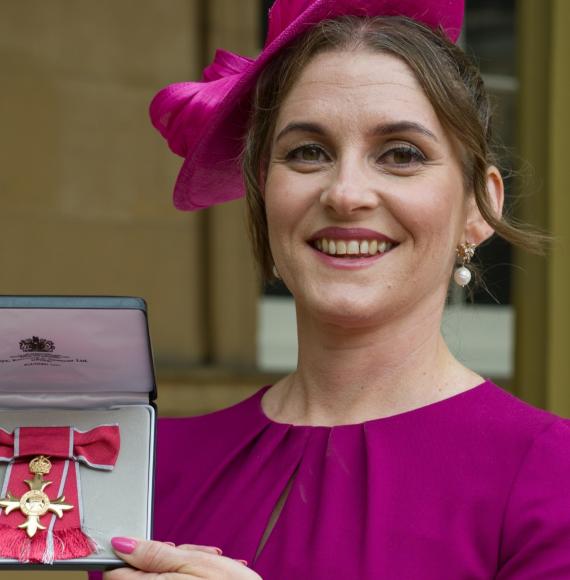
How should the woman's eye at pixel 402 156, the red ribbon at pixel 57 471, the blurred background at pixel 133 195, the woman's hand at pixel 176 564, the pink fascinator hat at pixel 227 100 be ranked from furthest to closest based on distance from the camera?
the blurred background at pixel 133 195, the pink fascinator hat at pixel 227 100, the woman's eye at pixel 402 156, the red ribbon at pixel 57 471, the woman's hand at pixel 176 564

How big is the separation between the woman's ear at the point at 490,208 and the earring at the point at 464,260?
1 cm

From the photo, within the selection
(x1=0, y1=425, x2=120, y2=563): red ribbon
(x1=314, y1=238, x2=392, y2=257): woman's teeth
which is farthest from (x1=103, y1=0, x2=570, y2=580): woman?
(x1=0, y1=425, x2=120, y2=563): red ribbon

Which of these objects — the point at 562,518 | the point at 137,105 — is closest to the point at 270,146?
the point at 562,518

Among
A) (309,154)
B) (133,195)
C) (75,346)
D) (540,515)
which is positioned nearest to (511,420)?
(540,515)

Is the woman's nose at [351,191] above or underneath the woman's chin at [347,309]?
above

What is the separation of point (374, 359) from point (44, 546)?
0.62 metres

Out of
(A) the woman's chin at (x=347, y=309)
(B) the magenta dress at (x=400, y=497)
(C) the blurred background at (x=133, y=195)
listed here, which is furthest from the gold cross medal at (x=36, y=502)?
(C) the blurred background at (x=133, y=195)

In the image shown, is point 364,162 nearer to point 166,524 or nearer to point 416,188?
point 416,188

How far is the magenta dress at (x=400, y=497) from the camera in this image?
1.88 metres

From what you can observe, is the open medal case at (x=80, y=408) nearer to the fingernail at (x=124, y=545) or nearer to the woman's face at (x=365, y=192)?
the fingernail at (x=124, y=545)

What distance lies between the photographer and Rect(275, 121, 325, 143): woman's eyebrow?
207cm

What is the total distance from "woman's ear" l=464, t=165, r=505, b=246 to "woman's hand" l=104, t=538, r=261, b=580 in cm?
70

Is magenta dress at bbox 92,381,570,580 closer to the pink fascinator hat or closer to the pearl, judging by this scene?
the pearl

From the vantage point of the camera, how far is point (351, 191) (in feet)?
6.59
